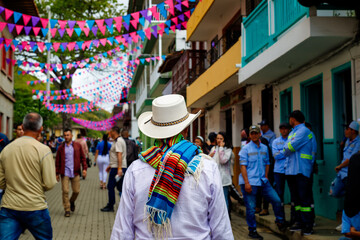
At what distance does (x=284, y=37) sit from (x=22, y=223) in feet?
19.6

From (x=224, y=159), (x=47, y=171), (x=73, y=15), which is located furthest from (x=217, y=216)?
(x=73, y=15)

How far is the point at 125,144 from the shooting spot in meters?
11.0

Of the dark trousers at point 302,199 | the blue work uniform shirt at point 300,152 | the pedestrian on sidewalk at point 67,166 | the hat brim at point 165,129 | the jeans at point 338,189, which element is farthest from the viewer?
the pedestrian on sidewalk at point 67,166

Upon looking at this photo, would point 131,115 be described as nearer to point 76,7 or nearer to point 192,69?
point 76,7

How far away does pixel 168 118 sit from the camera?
2898 mm

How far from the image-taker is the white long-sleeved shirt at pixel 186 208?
108 inches

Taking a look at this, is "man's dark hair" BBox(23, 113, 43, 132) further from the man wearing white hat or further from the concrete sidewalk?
the concrete sidewalk

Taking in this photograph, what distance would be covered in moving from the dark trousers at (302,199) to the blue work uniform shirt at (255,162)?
49 cm

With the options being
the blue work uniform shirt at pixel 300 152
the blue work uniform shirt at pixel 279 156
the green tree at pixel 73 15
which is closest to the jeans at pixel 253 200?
the blue work uniform shirt at pixel 300 152

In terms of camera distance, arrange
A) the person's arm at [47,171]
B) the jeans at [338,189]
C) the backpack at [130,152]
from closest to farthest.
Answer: the person's arm at [47,171], the jeans at [338,189], the backpack at [130,152]

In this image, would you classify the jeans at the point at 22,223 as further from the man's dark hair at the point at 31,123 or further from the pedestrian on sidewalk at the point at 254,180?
the pedestrian on sidewalk at the point at 254,180

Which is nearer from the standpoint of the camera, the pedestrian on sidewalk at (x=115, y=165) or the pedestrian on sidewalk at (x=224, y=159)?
the pedestrian on sidewalk at (x=224, y=159)

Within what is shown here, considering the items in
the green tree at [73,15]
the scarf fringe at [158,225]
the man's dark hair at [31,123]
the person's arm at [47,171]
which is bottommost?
the scarf fringe at [158,225]

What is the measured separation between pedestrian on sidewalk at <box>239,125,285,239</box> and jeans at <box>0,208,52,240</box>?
358 centimetres
